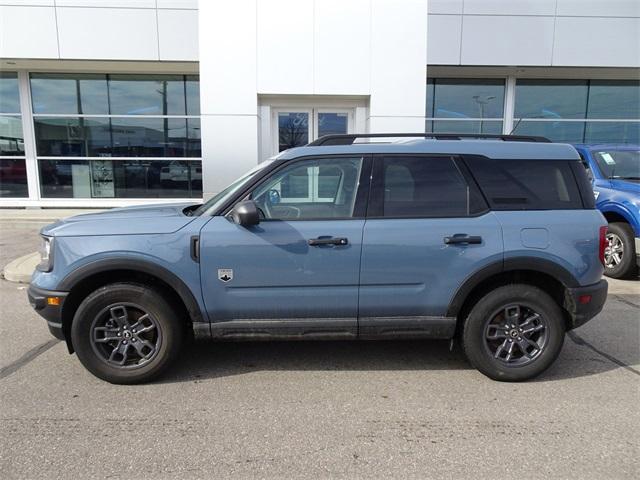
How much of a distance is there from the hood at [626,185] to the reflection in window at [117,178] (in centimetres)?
1045

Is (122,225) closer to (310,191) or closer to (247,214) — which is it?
(247,214)

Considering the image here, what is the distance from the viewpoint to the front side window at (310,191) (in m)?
3.67

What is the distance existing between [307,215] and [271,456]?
178 centimetres

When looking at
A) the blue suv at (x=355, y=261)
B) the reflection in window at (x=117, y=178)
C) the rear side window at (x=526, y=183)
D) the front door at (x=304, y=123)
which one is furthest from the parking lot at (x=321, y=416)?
the reflection in window at (x=117, y=178)

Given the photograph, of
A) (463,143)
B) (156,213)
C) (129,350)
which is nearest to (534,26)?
(463,143)

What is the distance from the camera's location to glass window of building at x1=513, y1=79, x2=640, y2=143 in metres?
13.4

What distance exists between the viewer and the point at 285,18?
9195 millimetres

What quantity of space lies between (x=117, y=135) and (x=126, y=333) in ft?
37.0

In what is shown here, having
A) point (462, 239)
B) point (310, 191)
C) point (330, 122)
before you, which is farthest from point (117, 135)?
point (462, 239)

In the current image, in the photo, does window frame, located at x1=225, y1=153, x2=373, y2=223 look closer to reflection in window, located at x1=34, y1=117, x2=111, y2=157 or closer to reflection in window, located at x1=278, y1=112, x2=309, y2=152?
reflection in window, located at x1=278, y1=112, x2=309, y2=152

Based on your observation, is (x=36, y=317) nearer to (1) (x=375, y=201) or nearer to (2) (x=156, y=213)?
(2) (x=156, y=213)

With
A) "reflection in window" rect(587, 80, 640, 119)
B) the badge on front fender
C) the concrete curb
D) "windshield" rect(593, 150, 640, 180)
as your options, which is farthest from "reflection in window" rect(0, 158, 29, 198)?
"reflection in window" rect(587, 80, 640, 119)

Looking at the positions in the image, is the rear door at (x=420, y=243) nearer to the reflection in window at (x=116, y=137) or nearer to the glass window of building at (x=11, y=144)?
the reflection in window at (x=116, y=137)

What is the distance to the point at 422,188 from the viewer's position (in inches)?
146
